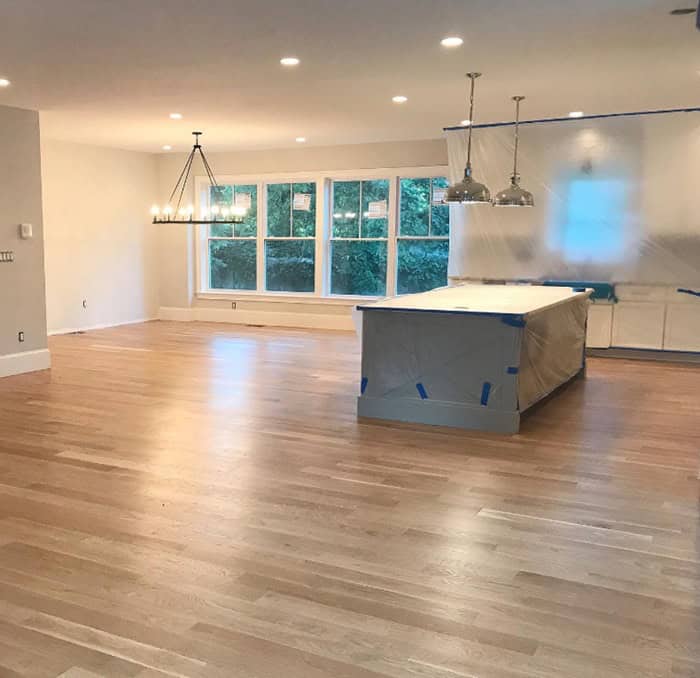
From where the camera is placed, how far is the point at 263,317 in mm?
10781

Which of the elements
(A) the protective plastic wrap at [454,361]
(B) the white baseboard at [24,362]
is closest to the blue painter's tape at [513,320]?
(A) the protective plastic wrap at [454,361]

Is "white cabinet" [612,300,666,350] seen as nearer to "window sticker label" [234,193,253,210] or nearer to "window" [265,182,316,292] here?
"window" [265,182,316,292]

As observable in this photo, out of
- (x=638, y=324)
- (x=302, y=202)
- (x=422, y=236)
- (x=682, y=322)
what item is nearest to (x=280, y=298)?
(x=302, y=202)

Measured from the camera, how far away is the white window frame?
9727mm

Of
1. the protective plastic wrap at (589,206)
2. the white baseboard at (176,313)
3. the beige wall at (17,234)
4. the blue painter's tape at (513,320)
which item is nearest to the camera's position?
the blue painter's tape at (513,320)

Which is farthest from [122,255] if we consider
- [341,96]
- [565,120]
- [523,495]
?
[523,495]

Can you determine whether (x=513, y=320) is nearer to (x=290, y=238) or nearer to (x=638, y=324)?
(x=638, y=324)

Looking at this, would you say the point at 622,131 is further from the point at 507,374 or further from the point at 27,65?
the point at 27,65

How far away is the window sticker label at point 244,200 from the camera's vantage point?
1080 cm

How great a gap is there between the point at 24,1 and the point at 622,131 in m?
5.97

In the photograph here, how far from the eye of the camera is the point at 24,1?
12.3 feet

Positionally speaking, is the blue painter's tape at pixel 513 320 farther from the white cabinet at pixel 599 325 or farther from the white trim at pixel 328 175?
the white trim at pixel 328 175

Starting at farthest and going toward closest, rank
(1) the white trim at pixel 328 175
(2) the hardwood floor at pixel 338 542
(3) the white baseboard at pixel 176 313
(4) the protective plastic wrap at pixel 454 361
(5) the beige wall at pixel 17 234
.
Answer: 1. (3) the white baseboard at pixel 176 313
2. (1) the white trim at pixel 328 175
3. (5) the beige wall at pixel 17 234
4. (4) the protective plastic wrap at pixel 454 361
5. (2) the hardwood floor at pixel 338 542

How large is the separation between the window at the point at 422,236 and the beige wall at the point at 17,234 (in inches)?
180
